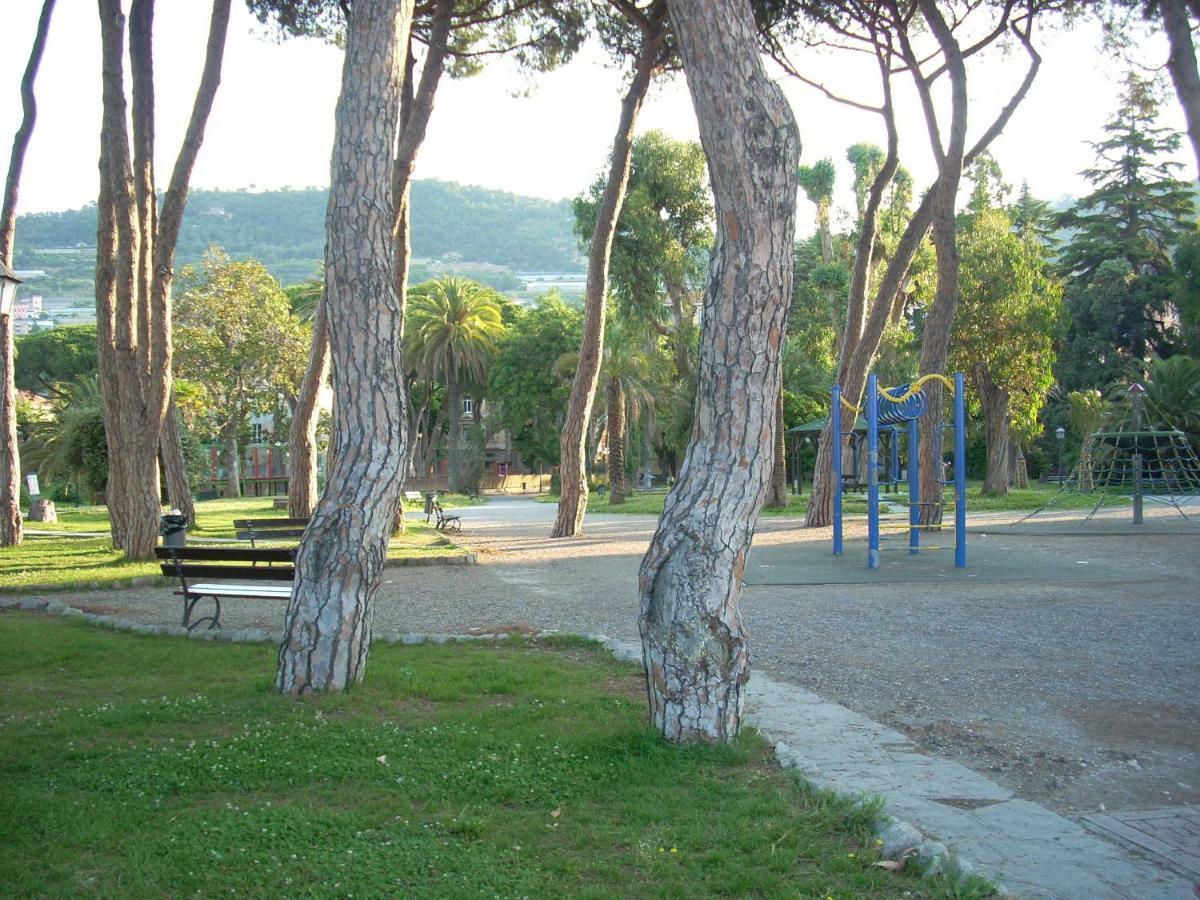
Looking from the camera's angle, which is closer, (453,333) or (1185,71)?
(1185,71)

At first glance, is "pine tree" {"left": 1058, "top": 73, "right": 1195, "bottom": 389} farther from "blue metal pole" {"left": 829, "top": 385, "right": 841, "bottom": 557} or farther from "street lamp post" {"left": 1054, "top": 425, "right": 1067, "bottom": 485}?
"blue metal pole" {"left": 829, "top": 385, "right": 841, "bottom": 557}

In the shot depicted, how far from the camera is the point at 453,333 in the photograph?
52562 millimetres

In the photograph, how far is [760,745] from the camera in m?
4.82

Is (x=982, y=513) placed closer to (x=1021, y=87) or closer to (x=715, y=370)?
(x=1021, y=87)

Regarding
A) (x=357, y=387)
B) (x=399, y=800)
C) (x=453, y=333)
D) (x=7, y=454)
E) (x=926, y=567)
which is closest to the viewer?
(x=399, y=800)

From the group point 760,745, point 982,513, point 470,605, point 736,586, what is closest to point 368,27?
point 736,586

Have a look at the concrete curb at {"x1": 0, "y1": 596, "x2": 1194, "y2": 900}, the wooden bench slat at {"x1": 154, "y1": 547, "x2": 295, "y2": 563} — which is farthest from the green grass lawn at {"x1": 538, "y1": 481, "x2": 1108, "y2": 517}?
the concrete curb at {"x1": 0, "y1": 596, "x2": 1194, "y2": 900}

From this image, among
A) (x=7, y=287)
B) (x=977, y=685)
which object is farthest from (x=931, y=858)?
(x=7, y=287)

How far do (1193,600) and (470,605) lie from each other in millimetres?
6830

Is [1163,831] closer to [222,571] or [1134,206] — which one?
[222,571]

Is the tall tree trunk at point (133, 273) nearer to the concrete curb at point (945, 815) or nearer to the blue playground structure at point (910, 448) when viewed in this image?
the blue playground structure at point (910, 448)

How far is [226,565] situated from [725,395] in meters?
5.45

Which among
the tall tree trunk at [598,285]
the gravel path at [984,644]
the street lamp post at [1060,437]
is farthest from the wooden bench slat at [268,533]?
the street lamp post at [1060,437]

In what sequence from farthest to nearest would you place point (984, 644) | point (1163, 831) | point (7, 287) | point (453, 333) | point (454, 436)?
point (454, 436), point (453, 333), point (7, 287), point (984, 644), point (1163, 831)
